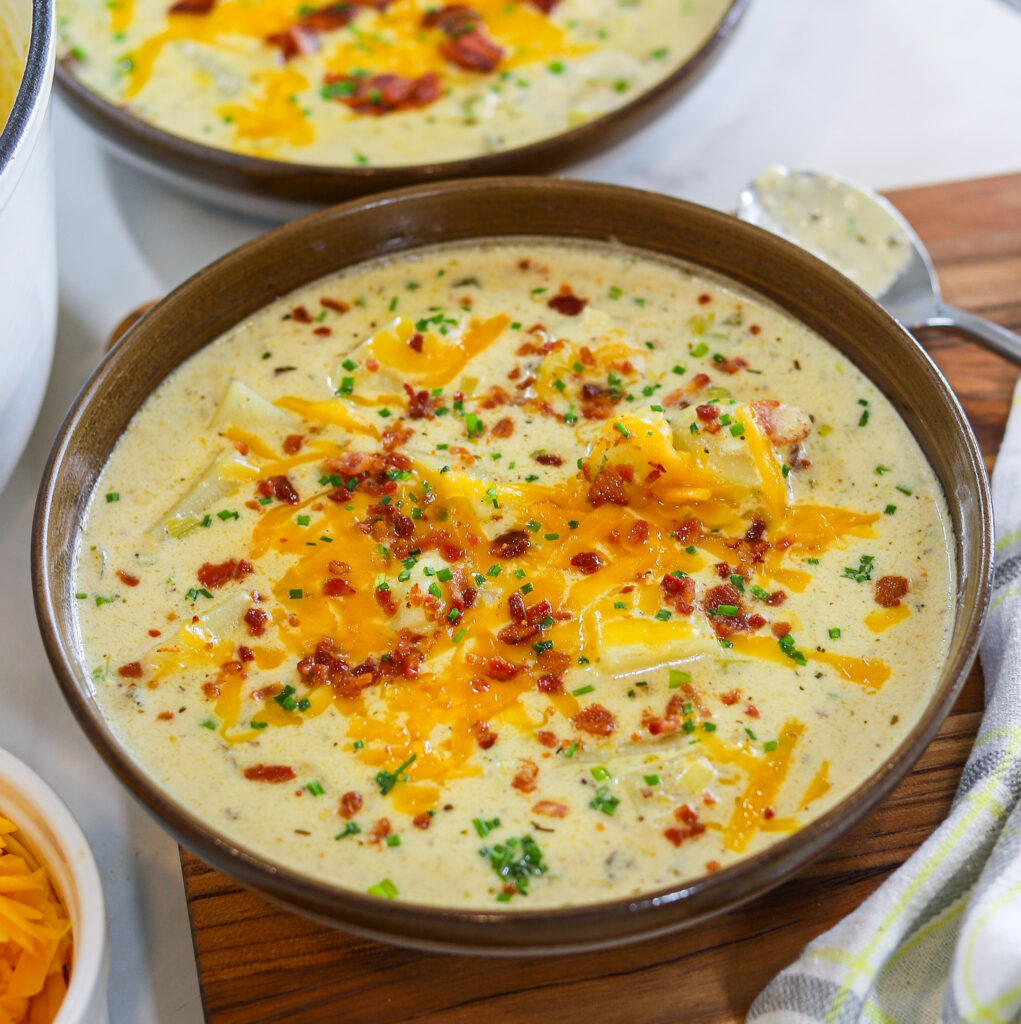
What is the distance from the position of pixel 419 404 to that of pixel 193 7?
2.22 metres

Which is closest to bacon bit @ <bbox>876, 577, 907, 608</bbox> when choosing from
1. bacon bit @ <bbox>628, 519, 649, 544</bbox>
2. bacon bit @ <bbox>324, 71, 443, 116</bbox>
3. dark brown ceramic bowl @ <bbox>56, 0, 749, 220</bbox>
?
bacon bit @ <bbox>628, 519, 649, 544</bbox>

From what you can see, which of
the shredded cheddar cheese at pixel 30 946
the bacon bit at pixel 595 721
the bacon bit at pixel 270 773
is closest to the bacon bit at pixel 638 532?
the bacon bit at pixel 595 721

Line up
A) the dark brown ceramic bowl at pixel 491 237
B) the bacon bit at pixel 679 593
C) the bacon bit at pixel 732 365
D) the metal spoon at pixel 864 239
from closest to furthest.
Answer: the dark brown ceramic bowl at pixel 491 237, the bacon bit at pixel 679 593, the bacon bit at pixel 732 365, the metal spoon at pixel 864 239

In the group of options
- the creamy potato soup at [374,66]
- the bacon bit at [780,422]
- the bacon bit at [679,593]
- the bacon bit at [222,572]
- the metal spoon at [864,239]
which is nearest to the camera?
the bacon bit at [679,593]

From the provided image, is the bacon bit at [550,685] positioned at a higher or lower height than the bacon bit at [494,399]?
lower

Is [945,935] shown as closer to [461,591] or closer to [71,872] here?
[461,591]

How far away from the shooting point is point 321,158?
411 centimetres

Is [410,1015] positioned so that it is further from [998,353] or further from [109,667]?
[998,353]

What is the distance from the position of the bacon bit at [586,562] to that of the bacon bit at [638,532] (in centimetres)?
9

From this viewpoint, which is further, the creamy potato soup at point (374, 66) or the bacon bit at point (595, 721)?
the creamy potato soup at point (374, 66)

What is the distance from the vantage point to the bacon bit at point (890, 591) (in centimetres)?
284

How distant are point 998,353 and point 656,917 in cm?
212

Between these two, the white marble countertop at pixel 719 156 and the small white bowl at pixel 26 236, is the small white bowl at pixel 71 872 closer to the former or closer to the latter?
the white marble countertop at pixel 719 156

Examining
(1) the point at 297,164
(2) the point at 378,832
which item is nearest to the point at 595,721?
(2) the point at 378,832
